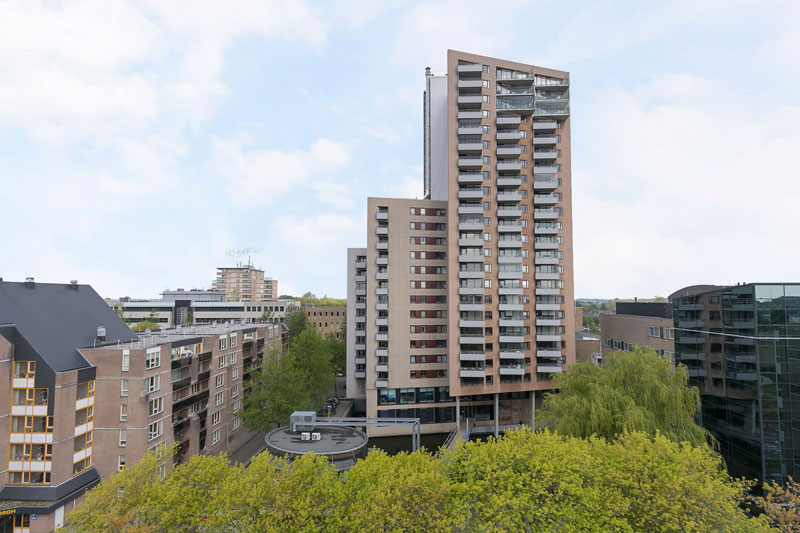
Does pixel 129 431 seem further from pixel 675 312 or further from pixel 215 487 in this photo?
pixel 675 312

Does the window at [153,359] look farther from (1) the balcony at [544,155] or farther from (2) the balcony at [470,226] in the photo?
(1) the balcony at [544,155]

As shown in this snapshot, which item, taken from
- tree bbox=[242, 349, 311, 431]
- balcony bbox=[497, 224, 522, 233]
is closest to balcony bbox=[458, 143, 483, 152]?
balcony bbox=[497, 224, 522, 233]

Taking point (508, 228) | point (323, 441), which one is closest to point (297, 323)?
point (323, 441)

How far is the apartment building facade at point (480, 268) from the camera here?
56812 mm

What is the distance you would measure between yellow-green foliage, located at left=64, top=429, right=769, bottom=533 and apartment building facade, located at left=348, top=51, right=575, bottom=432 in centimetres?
3394

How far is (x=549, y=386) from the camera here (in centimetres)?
5762

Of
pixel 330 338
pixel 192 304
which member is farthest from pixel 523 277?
pixel 192 304

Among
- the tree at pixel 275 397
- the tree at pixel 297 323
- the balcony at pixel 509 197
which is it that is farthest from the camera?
the tree at pixel 297 323

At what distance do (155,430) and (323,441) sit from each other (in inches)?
670

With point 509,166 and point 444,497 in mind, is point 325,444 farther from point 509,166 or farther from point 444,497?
point 509,166

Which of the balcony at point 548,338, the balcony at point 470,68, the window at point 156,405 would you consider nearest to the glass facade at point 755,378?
the balcony at point 548,338

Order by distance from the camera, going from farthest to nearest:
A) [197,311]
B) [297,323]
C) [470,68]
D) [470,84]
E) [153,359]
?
[197,311], [297,323], [470,68], [470,84], [153,359]

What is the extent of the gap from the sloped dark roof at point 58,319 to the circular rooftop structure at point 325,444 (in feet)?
68.0

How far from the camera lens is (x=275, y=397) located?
160 ft
